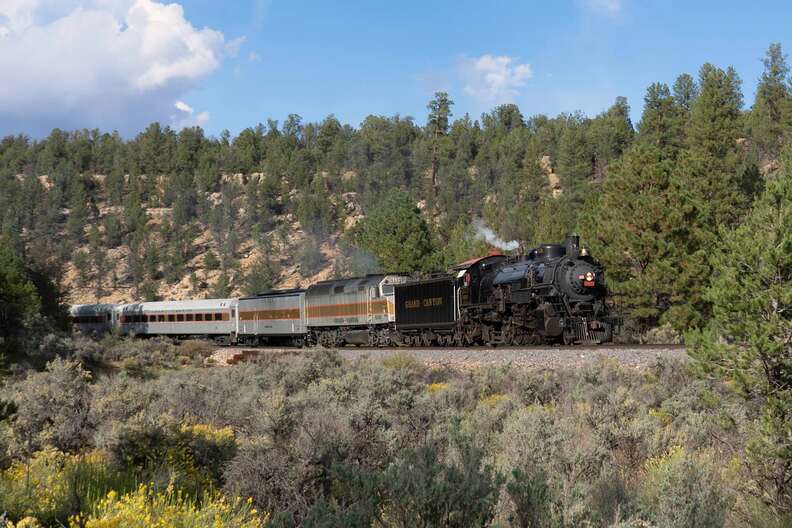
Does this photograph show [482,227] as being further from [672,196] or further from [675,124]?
[672,196]

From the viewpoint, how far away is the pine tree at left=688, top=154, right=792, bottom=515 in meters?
8.68

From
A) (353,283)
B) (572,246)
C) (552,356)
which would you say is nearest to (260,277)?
(353,283)

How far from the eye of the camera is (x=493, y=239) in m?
71.1

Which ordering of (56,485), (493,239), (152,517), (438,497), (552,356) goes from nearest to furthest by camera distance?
(152,517), (438,497), (56,485), (552,356), (493,239)

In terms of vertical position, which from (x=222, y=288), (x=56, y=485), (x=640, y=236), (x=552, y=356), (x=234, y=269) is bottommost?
(x=56, y=485)

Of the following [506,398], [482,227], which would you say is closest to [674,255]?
[506,398]

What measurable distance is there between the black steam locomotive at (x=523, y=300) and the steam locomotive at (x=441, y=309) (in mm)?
37

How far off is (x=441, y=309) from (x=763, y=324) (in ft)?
73.2

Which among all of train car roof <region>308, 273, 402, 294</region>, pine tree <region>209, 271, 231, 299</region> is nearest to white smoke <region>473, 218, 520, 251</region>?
train car roof <region>308, 273, 402, 294</region>

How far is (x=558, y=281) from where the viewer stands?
25.4 m

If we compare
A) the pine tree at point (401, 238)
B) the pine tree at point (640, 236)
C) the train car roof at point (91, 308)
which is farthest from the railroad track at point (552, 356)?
the train car roof at point (91, 308)

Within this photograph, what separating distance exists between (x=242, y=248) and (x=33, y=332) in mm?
62820

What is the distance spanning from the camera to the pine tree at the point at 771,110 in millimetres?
81000

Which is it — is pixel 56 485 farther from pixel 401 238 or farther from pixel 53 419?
pixel 401 238
